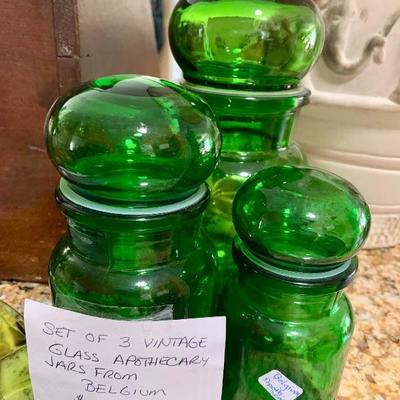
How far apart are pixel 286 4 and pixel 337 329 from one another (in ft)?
0.67

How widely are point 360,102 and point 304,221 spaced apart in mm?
221

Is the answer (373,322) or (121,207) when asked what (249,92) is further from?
(373,322)

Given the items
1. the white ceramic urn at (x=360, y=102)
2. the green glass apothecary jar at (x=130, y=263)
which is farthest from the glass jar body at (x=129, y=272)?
the white ceramic urn at (x=360, y=102)

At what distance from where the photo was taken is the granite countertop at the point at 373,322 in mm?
397

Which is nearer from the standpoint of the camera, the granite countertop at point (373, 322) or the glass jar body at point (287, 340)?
the glass jar body at point (287, 340)

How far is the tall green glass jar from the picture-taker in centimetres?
25

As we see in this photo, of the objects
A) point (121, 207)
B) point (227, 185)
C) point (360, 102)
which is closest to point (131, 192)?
point (121, 207)

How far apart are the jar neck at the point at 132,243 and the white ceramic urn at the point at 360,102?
0.24m

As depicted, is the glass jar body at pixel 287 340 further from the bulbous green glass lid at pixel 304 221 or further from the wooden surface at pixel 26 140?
the wooden surface at pixel 26 140

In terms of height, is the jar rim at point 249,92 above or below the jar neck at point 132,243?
above

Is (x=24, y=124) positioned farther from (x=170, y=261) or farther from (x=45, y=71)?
(x=170, y=261)

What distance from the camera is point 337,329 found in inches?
11.7

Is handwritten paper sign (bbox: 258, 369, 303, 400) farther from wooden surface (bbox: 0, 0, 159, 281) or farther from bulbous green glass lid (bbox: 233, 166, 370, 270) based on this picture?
wooden surface (bbox: 0, 0, 159, 281)

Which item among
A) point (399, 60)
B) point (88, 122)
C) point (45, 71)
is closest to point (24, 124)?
point (45, 71)
